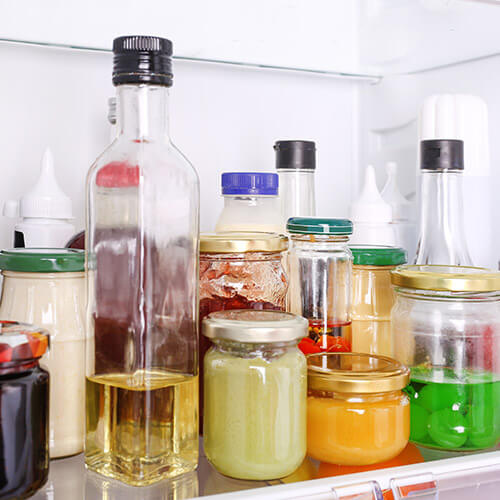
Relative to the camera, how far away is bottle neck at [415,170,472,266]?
75cm

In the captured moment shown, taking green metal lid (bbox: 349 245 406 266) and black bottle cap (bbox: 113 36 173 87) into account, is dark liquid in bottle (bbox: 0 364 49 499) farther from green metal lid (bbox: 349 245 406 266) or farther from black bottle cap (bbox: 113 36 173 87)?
green metal lid (bbox: 349 245 406 266)

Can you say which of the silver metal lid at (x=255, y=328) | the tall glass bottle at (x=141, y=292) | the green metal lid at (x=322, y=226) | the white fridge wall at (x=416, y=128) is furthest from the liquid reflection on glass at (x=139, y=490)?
the white fridge wall at (x=416, y=128)

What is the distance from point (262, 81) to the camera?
0.91 m

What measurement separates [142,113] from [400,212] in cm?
49

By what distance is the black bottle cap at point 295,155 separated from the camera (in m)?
0.75

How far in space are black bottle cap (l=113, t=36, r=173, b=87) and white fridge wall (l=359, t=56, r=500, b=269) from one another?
1.54 ft

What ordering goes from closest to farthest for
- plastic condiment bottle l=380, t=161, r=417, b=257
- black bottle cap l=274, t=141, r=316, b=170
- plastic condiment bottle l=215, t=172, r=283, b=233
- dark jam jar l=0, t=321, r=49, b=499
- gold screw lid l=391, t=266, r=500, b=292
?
dark jam jar l=0, t=321, r=49, b=499 → gold screw lid l=391, t=266, r=500, b=292 → plastic condiment bottle l=215, t=172, r=283, b=233 → black bottle cap l=274, t=141, r=316, b=170 → plastic condiment bottle l=380, t=161, r=417, b=257

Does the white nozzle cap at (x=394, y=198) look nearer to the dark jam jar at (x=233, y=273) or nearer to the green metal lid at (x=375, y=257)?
the green metal lid at (x=375, y=257)

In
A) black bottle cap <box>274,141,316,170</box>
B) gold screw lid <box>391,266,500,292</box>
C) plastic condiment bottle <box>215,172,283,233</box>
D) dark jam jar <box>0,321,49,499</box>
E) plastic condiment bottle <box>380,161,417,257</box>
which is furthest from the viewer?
plastic condiment bottle <box>380,161,417,257</box>

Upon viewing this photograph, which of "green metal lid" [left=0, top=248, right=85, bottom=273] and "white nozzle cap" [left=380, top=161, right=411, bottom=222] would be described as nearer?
"green metal lid" [left=0, top=248, right=85, bottom=273]

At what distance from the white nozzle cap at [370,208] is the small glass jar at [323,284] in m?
0.19

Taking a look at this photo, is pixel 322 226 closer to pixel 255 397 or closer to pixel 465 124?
pixel 255 397

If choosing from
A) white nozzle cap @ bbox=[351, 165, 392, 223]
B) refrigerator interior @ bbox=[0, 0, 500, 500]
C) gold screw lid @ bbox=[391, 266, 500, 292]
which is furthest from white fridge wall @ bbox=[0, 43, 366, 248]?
gold screw lid @ bbox=[391, 266, 500, 292]

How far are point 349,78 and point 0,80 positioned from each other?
0.47 meters
